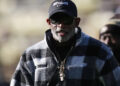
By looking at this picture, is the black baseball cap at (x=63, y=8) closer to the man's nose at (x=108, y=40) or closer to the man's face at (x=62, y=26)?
the man's face at (x=62, y=26)

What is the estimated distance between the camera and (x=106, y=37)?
23.2 feet

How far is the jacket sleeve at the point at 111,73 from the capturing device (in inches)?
190

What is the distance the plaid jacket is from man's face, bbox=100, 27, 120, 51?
2.01m

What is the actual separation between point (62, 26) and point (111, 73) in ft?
1.87

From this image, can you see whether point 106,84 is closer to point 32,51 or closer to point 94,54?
point 94,54

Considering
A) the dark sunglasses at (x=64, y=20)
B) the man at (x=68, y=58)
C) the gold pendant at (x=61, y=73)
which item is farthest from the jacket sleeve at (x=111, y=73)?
the dark sunglasses at (x=64, y=20)

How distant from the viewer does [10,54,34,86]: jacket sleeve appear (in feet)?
16.3

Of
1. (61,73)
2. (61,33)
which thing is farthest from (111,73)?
(61,33)

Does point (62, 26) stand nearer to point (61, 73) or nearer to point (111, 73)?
point (61, 73)

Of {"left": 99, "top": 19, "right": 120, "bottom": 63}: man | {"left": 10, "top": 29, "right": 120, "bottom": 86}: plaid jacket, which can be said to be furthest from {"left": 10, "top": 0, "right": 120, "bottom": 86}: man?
{"left": 99, "top": 19, "right": 120, "bottom": 63}: man

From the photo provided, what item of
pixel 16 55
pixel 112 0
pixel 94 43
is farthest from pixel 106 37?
pixel 16 55

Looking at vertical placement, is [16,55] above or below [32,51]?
below

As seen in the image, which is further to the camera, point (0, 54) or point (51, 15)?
point (0, 54)

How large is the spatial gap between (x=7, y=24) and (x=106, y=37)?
509 centimetres
